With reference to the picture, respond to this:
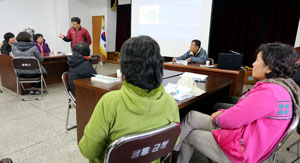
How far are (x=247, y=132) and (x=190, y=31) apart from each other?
13.4ft

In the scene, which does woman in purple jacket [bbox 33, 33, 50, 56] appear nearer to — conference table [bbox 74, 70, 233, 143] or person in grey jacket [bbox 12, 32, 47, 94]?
person in grey jacket [bbox 12, 32, 47, 94]

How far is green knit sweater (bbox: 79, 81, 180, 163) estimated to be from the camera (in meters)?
0.79

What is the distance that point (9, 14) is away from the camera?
5766 millimetres

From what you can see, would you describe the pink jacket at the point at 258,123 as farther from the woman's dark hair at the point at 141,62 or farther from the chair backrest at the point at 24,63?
the chair backrest at the point at 24,63

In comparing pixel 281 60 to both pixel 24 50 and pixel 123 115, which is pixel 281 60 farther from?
pixel 24 50

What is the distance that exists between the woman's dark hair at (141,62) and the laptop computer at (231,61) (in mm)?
2400

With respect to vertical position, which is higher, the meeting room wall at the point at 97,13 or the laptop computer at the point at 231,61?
the meeting room wall at the point at 97,13

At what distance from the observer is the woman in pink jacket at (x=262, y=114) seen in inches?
39.9

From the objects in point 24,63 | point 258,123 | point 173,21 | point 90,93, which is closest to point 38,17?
point 24,63

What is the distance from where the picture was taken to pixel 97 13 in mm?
7715

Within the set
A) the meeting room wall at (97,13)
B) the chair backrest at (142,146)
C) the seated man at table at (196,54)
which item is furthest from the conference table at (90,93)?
the meeting room wall at (97,13)

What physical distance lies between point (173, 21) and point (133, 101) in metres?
4.63

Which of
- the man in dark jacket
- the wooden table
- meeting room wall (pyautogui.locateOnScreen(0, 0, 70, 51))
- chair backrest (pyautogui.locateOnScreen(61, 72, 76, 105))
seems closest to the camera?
chair backrest (pyautogui.locateOnScreen(61, 72, 76, 105))

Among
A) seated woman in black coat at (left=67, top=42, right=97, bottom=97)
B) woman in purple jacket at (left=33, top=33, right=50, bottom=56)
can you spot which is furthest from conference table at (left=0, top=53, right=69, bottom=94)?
seated woman in black coat at (left=67, top=42, right=97, bottom=97)
